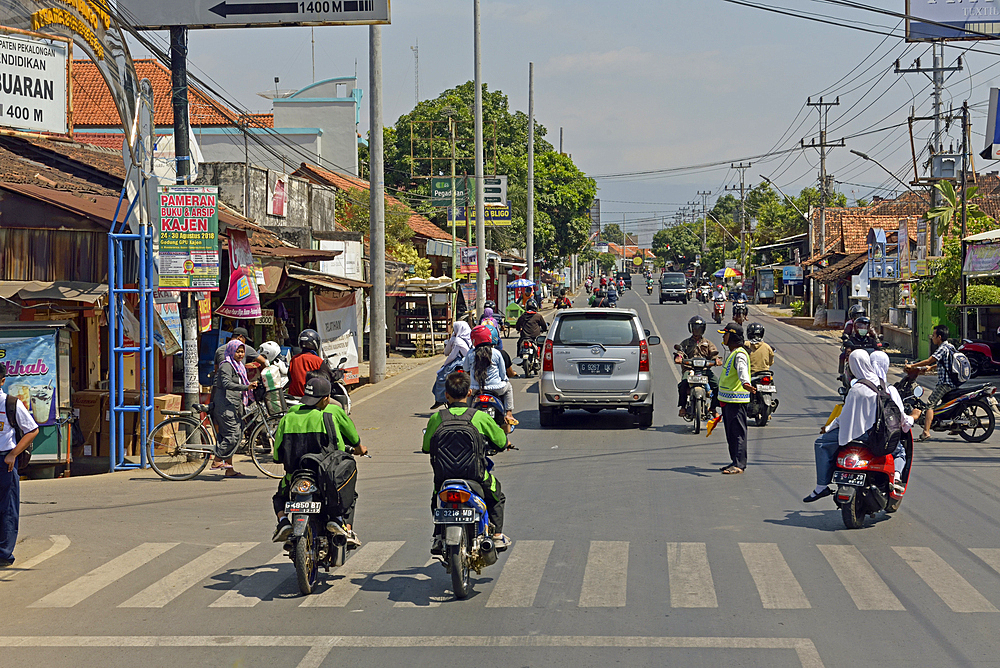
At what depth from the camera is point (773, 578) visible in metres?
7.53

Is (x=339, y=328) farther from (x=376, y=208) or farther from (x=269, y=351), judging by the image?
(x=269, y=351)

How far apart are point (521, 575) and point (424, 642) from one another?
1.68 meters

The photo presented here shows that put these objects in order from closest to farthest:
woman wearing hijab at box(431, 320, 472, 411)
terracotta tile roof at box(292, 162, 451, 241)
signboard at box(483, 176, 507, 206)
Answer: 1. woman wearing hijab at box(431, 320, 472, 411)
2. terracotta tile roof at box(292, 162, 451, 241)
3. signboard at box(483, 176, 507, 206)

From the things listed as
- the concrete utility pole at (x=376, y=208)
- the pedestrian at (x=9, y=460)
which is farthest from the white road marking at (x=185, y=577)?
the concrete utility pole at (x=376, y=208)

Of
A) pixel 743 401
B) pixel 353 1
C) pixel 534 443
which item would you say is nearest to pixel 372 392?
pixel 534 443

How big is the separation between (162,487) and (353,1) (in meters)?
7.72

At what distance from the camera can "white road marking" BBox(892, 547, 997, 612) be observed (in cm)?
679

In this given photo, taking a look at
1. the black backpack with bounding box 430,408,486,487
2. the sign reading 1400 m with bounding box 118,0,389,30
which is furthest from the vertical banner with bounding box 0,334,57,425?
the black backpack with bounding box 430,408,486,487

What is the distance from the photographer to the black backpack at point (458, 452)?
7266 millimetres

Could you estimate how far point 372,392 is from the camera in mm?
22219

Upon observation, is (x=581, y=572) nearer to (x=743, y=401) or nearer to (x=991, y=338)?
(x=743, y=401)

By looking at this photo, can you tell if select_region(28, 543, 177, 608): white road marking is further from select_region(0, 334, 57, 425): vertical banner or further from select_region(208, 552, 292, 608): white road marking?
select_region(0, 334, 57, 425): vertical banner


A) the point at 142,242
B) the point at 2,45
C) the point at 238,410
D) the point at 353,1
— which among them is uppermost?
the point at 353,1

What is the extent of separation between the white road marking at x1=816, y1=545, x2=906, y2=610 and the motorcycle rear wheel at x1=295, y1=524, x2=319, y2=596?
3.79 metres
